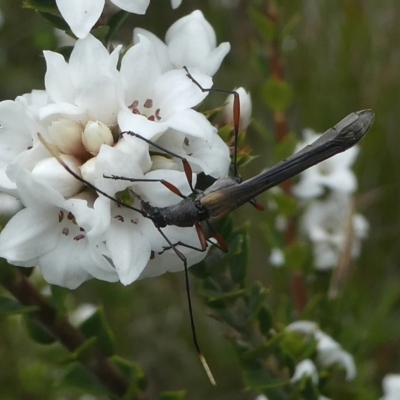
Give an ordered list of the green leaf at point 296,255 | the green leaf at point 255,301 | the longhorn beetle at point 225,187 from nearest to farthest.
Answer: the longhorn beetle at point 225,187, the green leaf at point 255,301, the green leaf at point 296,255

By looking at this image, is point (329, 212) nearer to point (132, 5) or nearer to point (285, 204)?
point (285, 204)

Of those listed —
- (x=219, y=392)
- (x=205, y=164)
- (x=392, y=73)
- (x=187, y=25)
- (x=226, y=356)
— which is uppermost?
(x=187, y=25)

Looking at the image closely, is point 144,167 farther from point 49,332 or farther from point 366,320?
point 366,320

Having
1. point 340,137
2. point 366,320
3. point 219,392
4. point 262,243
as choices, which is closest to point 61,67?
point 340,137

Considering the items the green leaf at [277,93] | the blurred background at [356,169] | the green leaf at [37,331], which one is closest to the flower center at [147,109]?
the green leaf at [37,331]

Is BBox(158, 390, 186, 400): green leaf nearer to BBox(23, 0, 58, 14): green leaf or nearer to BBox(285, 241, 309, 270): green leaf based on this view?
BBox(285, 241, 309, 270): green leaf

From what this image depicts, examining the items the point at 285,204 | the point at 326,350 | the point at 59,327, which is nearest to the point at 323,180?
the point at 285,204

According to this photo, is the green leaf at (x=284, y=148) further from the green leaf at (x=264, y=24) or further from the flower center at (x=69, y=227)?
the flower center at (x=69, y=227)
